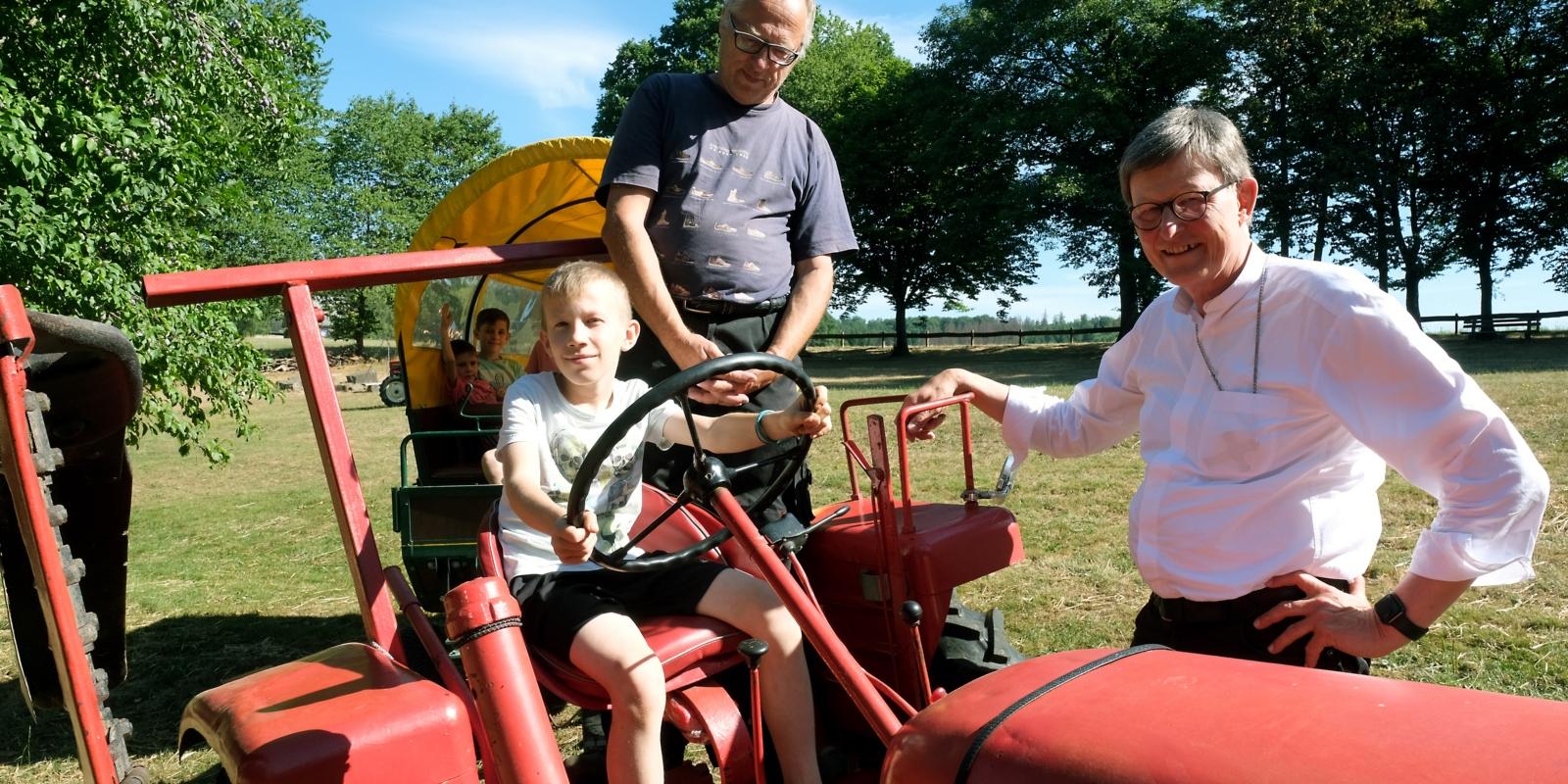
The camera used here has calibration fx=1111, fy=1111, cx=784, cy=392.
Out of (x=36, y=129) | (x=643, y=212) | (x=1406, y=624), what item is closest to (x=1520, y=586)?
(x=1406, y=624)

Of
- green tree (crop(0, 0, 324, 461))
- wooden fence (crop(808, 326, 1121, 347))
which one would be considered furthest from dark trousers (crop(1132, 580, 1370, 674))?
wooden fence (crop(808, 326, 1121, 347))

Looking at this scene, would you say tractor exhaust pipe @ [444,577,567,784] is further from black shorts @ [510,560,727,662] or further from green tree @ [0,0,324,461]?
green tree @ [0,0,324,461]

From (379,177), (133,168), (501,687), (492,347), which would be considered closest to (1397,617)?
(501,687)

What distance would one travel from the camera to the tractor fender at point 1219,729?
1.14 meters

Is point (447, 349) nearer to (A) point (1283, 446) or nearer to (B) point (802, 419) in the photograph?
(B) point (802, 419)

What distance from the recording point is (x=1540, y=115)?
81.2ft

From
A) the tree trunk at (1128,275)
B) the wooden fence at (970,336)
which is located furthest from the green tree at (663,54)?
the tree trunk at (1128,275)

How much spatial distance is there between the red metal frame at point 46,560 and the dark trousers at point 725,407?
54.1 inches

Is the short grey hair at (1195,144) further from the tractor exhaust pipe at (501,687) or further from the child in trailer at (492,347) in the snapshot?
the child in trailer at (492,347)

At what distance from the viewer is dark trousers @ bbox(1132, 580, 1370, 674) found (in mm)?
2068

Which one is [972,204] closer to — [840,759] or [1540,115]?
[1540,115]

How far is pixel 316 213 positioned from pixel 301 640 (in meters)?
36.8

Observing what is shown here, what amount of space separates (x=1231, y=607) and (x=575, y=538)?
1.24m

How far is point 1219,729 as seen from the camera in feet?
4.09
